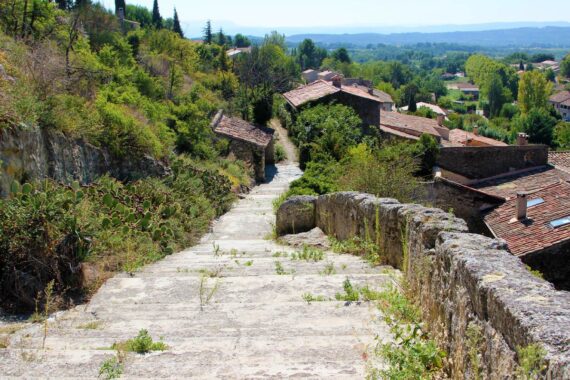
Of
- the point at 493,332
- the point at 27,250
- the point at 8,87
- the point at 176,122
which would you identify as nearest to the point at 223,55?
the point at 176,122

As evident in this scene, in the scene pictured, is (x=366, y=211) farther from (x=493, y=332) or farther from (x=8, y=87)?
(x=8, y=87)

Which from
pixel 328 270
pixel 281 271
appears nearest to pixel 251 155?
pixel 281 271

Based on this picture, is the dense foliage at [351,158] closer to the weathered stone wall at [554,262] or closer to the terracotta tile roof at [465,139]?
the weathered stone wall at [554,262]

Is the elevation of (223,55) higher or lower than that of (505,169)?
higher

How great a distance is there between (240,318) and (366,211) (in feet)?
13.1

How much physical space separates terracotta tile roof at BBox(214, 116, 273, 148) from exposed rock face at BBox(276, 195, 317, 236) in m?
14.5

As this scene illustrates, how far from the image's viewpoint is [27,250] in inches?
272

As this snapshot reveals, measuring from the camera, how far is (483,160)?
29.9 m

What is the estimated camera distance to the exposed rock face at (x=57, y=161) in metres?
9.34

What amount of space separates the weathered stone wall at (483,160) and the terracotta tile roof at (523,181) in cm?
76

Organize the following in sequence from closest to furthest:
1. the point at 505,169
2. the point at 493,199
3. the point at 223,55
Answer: the point at 493,199 < the point at 505,169 < the point at 223,55

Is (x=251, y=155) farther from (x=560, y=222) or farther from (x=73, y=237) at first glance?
(x=73, y=237)

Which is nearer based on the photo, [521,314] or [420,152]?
[521,314]

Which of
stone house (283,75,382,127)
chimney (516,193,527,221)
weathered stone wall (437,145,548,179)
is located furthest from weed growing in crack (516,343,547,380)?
stone house (283,75,382,127)
